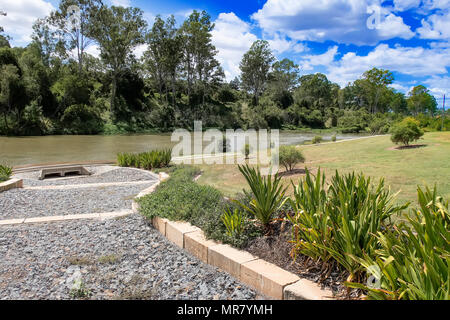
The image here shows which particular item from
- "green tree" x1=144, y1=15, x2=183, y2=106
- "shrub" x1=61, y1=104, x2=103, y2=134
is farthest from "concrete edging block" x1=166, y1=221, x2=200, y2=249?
"green tree" x1=144, y1=15, x2=183, y2=106

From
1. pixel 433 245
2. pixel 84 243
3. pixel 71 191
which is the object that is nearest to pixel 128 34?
pixel 71 191

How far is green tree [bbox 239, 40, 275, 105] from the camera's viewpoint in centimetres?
5212

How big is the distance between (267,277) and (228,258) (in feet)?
1.57

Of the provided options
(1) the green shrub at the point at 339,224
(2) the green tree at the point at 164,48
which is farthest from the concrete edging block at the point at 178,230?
(2) the green tree at the point at 164,48

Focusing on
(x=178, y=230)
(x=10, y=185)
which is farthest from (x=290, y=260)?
(x=10, y=185)

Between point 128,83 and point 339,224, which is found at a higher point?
point 128,83

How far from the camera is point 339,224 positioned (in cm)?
243

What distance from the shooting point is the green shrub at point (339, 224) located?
2.23 m

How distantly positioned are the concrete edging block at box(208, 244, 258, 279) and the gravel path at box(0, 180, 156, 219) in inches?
105

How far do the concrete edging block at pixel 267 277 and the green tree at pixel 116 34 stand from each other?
33.6 m

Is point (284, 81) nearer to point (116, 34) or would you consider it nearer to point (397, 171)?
point (116, 34)

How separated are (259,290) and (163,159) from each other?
25.3 feet

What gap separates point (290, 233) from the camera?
302cm
